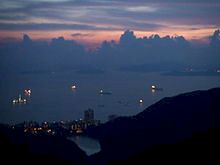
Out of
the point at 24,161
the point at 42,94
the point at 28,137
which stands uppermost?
the point at 24,161

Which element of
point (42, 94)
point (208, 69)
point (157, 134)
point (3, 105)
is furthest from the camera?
point (208, 69)

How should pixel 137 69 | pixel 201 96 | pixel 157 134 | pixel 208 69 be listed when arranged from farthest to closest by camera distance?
pixel 137 69, pixel 208 69, pixel 201 96, pixel 157 134

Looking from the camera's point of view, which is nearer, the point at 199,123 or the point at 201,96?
the point at 199,123

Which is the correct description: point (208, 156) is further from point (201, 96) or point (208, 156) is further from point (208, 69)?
point (208, 69)

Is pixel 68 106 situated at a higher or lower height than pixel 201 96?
lower

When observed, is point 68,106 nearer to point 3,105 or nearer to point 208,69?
Answer: point 3,105

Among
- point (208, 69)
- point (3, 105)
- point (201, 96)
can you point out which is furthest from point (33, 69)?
point (201, 96)
